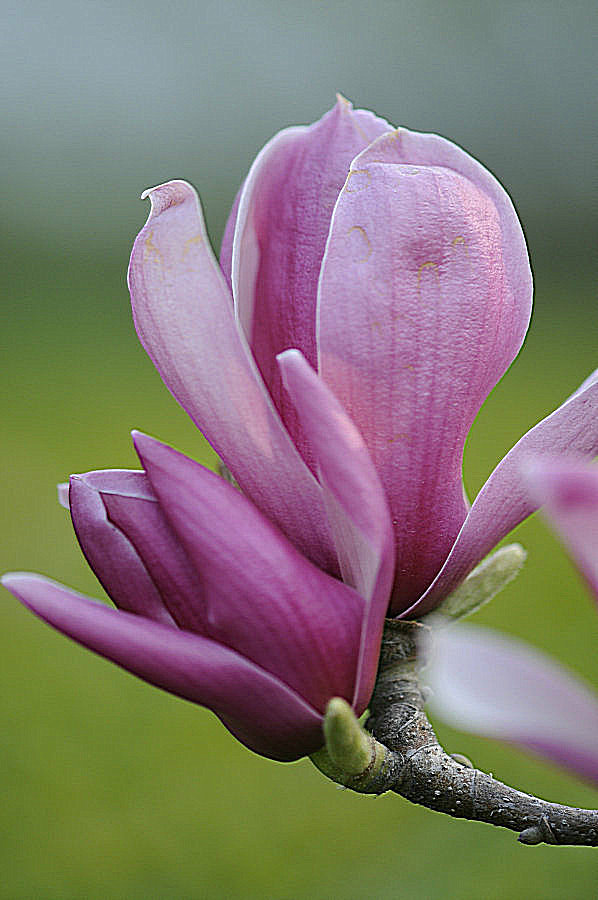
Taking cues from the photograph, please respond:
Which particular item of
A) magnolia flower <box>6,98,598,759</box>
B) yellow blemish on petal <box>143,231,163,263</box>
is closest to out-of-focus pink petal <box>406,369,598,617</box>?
magnolia flower <box>6,98,598,759</box>

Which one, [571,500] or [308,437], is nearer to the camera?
[571,500]

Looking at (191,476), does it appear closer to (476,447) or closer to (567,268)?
(476,447)

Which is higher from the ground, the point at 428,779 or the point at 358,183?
the point at 358,183

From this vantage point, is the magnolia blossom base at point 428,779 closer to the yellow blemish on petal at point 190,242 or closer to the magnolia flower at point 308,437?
the magnolia flower at point 308,437

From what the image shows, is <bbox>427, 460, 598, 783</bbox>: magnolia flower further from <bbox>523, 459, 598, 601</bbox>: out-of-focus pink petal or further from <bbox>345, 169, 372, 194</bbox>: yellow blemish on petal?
<bbox>345, 169, 372, 194</bbox>: yellow blemish on petal

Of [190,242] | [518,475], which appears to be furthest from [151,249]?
[518,475]

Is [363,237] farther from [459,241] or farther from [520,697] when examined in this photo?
[520,697]
